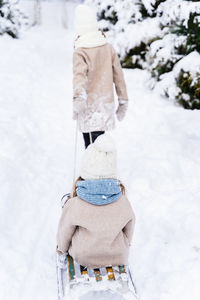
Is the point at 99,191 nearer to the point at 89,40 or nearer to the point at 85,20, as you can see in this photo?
the point at 89,40

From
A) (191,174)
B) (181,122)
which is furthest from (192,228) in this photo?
(181,122)

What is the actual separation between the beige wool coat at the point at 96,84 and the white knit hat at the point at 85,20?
0.23 m

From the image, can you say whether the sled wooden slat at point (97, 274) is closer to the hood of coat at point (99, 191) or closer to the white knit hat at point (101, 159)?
the hood of coat at point (99, 191)

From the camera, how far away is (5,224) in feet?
10.7

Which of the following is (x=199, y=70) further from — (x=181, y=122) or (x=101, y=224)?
(x=101, y=224)

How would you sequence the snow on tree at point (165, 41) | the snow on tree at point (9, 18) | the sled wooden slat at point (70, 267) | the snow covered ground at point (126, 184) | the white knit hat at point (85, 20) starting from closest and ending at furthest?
the sled wooden slat at point (70, 267) → the snow covered ground at point (126, 184) → the white knit hat at point (85, 20) → the snow on tree at point (165, 41) → the snow on tree at point (9, 18)

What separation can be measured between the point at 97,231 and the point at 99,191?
11.8 inches

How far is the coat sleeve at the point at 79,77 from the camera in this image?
3439 millimetres

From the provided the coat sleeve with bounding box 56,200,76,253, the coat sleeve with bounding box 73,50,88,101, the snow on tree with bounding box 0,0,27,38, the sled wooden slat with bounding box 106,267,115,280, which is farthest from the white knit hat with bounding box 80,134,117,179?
the snow on tree with bounding box 0,0,27,38

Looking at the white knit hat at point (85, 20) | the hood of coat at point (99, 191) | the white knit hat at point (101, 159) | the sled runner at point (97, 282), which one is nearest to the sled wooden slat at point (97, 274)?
the sled runner at point (97, 282)

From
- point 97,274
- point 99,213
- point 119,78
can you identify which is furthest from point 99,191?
point 119,78

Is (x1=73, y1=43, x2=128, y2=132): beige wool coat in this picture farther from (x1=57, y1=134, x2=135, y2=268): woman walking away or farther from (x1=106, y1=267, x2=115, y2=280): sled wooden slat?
(x1=106, y1=267, x2=115, y2=280): sled wooden slat

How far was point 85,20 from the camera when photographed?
3457 mm

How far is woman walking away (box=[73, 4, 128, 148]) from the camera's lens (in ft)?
11.4
